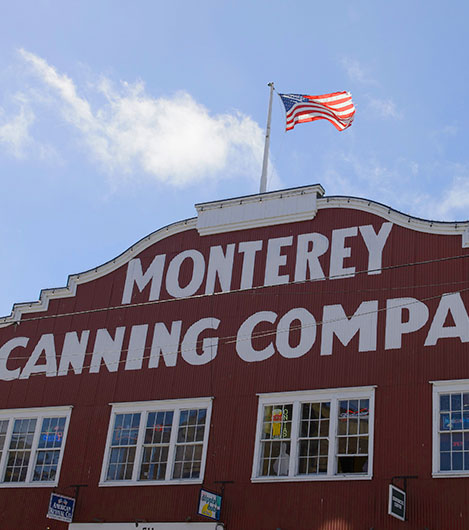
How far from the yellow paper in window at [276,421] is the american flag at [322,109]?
10021 millimetres

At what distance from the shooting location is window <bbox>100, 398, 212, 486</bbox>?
79.0ft

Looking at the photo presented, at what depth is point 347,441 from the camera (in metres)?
22.0

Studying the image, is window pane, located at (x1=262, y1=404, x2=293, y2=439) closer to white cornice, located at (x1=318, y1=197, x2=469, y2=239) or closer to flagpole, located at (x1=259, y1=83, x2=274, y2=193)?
white cornice, located at (x1=318, y1=197, x2=469, y2=239)

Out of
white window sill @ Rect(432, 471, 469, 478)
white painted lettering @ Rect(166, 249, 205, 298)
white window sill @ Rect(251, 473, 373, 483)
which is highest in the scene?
white painted lettering @ Rect(166, 249, 205, 298)

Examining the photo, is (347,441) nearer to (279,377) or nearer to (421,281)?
(279,377)

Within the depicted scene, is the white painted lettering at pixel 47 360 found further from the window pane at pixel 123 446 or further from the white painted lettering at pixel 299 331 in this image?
the white painted lettering at pixel 299 331

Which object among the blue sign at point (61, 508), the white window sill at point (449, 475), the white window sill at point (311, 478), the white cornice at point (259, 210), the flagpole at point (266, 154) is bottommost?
the blue sign at point (61, 508)

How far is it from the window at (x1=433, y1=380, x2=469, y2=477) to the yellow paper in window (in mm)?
4343

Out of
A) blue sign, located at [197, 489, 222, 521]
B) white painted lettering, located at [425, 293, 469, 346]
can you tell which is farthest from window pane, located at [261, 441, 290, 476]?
white painted lettering, located at [425, 293, 469, 346]

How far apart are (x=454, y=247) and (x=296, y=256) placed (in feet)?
15.8

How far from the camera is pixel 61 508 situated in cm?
2428

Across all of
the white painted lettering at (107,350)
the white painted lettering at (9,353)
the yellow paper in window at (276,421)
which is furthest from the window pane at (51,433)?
the yellow paper in window at (276,421)

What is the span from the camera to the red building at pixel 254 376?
2147cm

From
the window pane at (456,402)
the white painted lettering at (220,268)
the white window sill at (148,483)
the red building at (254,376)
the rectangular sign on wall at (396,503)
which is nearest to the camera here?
the rectangular sign on wall at (396,503)
